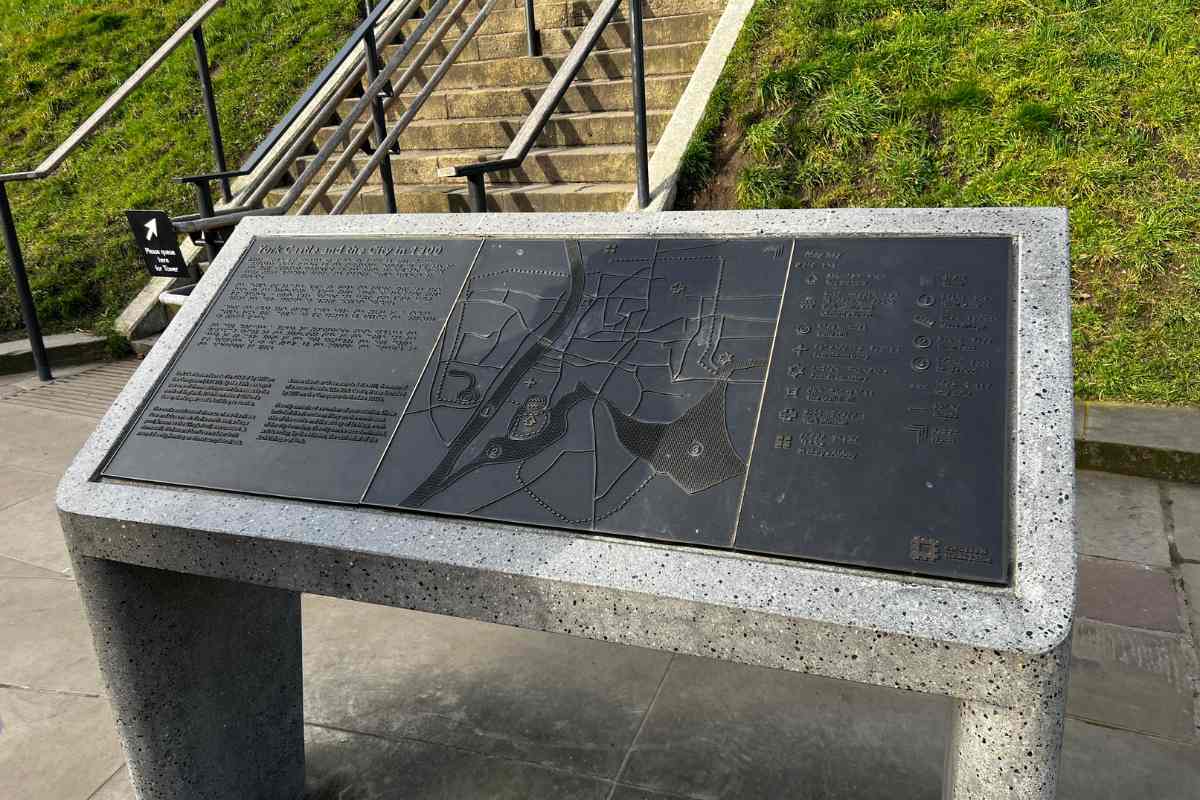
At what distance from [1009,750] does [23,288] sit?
6822 millimetres

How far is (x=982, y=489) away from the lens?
5.71 ft

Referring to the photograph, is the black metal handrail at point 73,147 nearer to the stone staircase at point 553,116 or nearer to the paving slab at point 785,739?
the stone staircase at point 553,116

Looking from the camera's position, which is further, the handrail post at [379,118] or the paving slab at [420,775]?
the handrail post at [379,118]

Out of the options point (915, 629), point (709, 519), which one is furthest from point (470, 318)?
point (915, 629)

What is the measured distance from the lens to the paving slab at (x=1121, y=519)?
370cm

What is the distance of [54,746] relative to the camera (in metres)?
2.83

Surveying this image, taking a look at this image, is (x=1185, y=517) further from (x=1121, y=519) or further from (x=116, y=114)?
(x=116, y=114)

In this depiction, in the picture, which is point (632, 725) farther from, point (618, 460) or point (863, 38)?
point (863, 38)

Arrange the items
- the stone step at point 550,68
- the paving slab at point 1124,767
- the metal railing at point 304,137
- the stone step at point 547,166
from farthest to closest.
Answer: the stone step at point 550,68 → the stone step at point 547,166 → the metal railing at point 304,137 → the paving slab at point 1124,767

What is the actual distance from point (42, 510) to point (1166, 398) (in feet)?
18.0

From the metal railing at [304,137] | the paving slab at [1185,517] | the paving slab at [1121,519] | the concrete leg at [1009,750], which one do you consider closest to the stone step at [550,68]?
the metal railing at [304,137]

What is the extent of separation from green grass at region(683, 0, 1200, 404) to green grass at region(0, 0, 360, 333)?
5018mm

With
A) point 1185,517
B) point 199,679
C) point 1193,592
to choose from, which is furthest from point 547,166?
point 199,679

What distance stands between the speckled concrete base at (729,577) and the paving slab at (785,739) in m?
0.74
